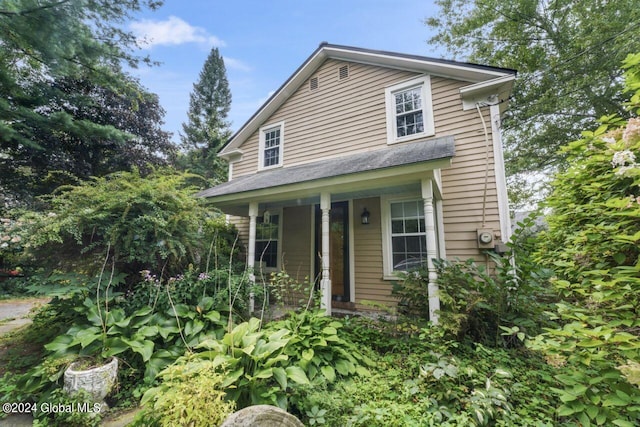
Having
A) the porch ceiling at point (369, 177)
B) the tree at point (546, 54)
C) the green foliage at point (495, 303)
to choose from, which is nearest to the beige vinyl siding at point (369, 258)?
the porch ceiling at point (369, 177)

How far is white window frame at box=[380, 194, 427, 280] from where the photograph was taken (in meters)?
5.32

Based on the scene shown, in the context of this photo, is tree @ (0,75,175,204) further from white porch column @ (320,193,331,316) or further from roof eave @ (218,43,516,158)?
white porch column @ (320,193,331,316)

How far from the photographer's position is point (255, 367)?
2197 mm

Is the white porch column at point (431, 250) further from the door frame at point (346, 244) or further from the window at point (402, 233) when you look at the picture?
the door frame at point (346, 244)

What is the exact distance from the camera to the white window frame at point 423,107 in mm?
5395

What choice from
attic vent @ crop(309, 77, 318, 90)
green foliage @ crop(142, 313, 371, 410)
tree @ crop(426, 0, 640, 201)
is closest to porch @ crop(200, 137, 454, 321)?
green foliage @ crop(142, 313, 371, 410)

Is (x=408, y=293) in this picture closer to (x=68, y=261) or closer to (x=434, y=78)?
(x=434, y=78)

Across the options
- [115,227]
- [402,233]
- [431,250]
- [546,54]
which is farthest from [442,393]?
[546,54]

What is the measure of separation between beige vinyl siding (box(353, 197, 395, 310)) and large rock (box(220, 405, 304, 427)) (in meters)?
3.85

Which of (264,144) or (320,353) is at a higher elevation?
(264,144)

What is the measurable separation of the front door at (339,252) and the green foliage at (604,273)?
13.2 feet

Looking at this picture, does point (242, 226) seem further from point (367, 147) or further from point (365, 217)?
point (367, 147)

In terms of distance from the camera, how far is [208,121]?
21.8 m

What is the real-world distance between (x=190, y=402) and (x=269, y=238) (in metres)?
5.59
